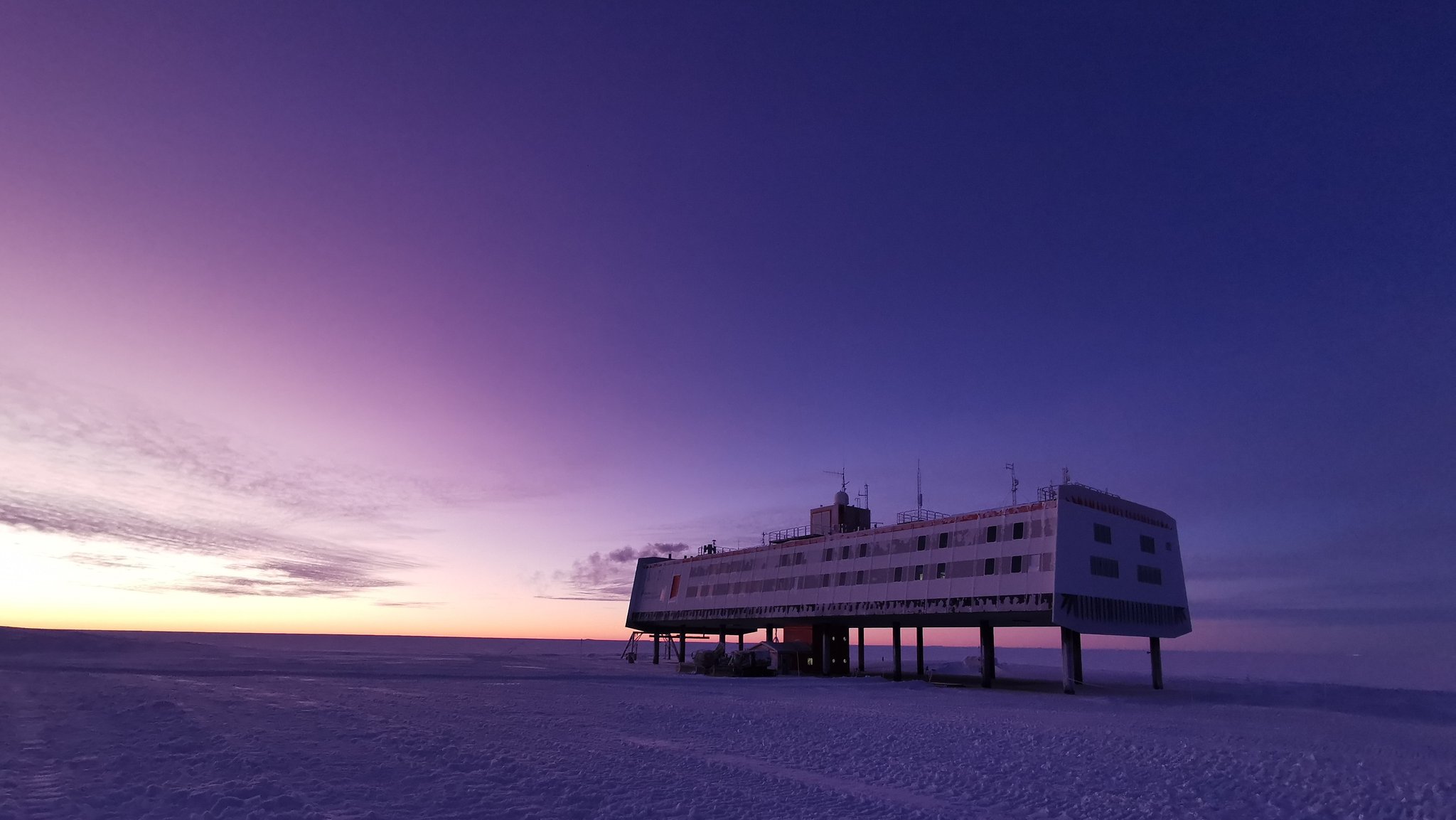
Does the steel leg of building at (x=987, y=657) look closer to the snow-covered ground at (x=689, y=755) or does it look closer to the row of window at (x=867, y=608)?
the row of window at (x=867, y=608)

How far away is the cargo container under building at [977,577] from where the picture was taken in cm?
5922

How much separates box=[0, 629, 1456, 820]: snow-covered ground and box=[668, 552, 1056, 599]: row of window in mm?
9855

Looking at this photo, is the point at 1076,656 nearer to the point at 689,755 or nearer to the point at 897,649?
the point at 897,649

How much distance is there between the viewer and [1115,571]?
62656 mm

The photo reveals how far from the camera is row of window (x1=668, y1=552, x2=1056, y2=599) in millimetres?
60219

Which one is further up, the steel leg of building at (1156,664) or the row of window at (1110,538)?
the row of window at (1110,538)

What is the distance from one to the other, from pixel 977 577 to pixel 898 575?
847 cm

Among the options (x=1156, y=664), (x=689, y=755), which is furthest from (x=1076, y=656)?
(x=689, y=755)

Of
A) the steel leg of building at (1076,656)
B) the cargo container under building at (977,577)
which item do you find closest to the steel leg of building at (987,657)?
the cargo container under building at (977,577)

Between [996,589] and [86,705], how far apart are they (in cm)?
5801

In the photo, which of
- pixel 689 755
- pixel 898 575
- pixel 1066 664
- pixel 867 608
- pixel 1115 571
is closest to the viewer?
pixel 689 755

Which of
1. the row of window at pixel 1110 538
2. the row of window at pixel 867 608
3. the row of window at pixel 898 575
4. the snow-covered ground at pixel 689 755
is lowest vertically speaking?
the snow-covered ground at pixel 689 755

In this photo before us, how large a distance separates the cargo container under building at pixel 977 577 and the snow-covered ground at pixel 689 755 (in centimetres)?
811

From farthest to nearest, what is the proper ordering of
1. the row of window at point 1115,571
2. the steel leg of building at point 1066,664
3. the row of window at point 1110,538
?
the row of window at point 1110,538
the row of window at point 1115,571
the steel leg of building at point 1066,664
